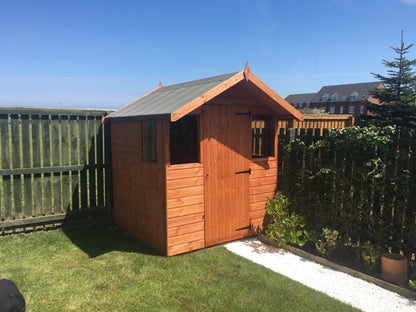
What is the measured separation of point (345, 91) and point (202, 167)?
66274 millimetres

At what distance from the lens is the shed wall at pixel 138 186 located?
491cm

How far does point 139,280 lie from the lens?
420cm

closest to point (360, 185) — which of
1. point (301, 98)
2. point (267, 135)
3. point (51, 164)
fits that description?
point (267, 135)

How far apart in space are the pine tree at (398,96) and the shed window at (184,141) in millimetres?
14254

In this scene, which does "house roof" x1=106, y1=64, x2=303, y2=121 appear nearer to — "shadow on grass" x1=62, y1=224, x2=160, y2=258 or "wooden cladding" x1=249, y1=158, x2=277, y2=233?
"wooden cladding" x1=249, y1=158, x2=277, y2=233

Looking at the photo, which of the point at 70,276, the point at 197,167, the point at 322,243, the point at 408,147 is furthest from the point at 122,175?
the point at 408,147

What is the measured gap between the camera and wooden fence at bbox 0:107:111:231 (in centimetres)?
571

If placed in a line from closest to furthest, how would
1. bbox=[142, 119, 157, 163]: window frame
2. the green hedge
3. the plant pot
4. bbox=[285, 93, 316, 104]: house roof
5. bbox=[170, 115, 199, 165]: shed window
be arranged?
the plant pot
the green hedge
bbox=[142, 119, 157, 163]: window frame
bbox=[170, 115, 199, 165]: shed window
bbox=[285, 93, 316, 104]: house roof

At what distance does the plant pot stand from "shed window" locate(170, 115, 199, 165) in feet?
13.4

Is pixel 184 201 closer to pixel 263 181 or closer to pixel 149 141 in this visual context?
pixel 149 141

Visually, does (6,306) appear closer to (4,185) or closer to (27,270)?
(27,270)

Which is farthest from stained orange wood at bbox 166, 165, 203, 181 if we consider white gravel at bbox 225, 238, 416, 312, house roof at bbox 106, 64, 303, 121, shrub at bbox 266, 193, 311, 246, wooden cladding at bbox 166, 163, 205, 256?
shrub at bbox 266, 193, 311, 246

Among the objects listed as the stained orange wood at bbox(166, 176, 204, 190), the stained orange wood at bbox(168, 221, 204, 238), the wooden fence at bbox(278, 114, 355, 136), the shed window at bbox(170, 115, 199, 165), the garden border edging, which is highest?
the wooden fence at bbox(278, 114, 355, 136)

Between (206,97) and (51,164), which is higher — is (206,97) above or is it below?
above
